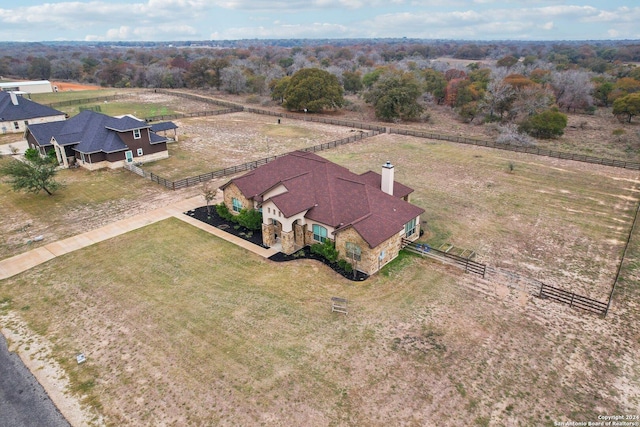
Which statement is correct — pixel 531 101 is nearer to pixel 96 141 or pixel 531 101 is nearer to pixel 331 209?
pixel 331 209

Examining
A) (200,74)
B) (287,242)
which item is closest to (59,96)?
(200,74)

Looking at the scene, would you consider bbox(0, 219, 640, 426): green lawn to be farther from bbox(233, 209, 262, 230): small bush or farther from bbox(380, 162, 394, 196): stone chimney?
bbox(380, 162, 394, 196): stone chimney

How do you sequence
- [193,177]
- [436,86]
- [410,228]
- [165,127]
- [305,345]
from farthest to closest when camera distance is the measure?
[436,86]
[165,127]
[193,177]
[410,228]
[305,345]

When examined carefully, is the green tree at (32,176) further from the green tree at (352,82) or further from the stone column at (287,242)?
the green tree at (352,82)

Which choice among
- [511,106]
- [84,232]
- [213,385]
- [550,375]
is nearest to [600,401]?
[550,375]

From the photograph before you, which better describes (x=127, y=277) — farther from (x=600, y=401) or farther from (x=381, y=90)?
(x=381, y=90)

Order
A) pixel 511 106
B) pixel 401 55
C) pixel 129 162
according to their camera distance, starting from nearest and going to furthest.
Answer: pixel 129 162 → pixel 511 106 → pixel 401 55
